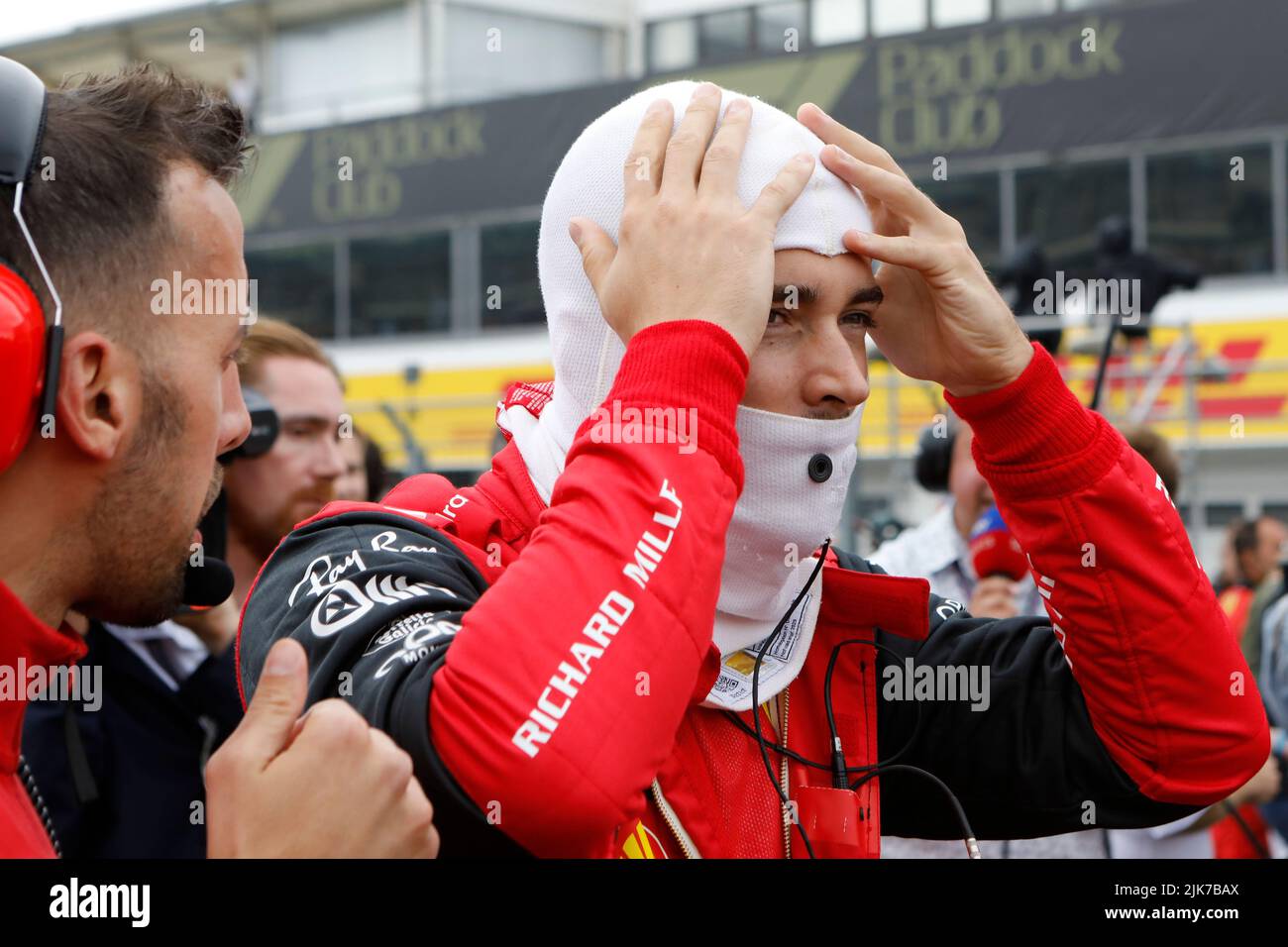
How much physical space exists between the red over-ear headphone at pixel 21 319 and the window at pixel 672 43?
55.1ft

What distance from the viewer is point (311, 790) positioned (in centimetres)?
116

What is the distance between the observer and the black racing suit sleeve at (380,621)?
4.24 feet

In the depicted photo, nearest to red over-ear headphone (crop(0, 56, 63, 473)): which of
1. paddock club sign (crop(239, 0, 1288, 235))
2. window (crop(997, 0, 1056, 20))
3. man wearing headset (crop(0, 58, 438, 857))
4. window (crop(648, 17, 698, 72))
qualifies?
man wearing headset (crop(0, 58, 438, 857))

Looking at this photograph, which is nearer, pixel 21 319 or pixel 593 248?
pixel 21 319

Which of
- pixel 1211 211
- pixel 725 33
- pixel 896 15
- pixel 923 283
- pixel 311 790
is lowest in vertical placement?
pixel 311 790

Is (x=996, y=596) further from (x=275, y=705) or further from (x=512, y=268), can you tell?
(x=512, y=268)

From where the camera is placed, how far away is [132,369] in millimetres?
1333

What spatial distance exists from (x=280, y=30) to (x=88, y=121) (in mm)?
20526

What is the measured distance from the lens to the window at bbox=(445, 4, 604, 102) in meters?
19.1

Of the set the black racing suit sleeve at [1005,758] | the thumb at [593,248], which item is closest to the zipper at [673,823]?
the black racing suit sleeve at [1005,758]

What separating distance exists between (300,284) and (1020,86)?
8.59 metres

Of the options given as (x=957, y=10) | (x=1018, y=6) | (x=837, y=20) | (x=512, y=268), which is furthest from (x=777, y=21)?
(x=512, y=268)
